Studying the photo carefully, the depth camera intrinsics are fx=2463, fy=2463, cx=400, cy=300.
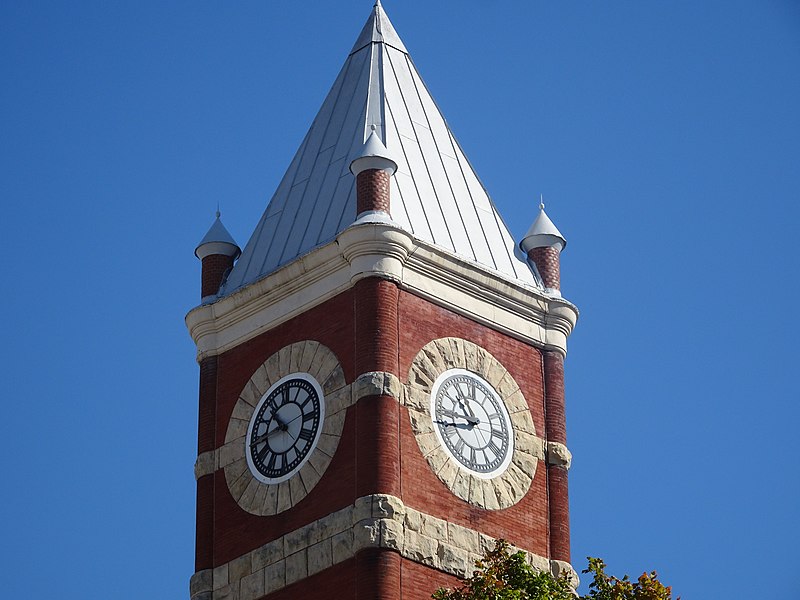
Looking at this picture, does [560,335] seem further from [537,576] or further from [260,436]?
[537,576]

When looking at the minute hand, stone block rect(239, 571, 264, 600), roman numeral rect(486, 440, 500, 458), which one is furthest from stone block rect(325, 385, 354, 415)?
stone block rect(239, 571, 264, 600)

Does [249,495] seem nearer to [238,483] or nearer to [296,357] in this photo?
[238,483]

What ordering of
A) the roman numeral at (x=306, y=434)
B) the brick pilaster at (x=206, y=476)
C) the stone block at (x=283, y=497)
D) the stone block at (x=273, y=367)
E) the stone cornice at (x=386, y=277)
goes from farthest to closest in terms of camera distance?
the stone block at (x=273, y=367), the brick pilaster at (x=206, y=476), the stone cornice at (x=386, y=277), the roman numeral at (x=306, y=434), the stone block at (x=283, y=497)

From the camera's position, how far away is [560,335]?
2047 inches

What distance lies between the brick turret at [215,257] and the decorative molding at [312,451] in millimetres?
2914

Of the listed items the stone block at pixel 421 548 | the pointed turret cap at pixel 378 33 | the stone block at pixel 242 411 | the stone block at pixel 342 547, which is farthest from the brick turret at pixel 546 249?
the stone block at pixel 342 547

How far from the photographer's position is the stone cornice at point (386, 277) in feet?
162

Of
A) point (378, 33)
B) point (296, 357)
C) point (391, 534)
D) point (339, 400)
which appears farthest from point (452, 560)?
point (378, 33)

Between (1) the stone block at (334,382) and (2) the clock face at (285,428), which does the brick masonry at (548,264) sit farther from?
(2) the clock face at (285,428)

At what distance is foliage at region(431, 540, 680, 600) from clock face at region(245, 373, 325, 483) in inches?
319

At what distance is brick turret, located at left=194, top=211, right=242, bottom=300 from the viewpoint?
173ft

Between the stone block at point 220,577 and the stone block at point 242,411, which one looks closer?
the stone block at point 220,577

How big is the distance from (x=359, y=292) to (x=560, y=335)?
17.0 feet

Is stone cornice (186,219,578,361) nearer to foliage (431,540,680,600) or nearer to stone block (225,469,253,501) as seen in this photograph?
stone block (225,469,253,501)
